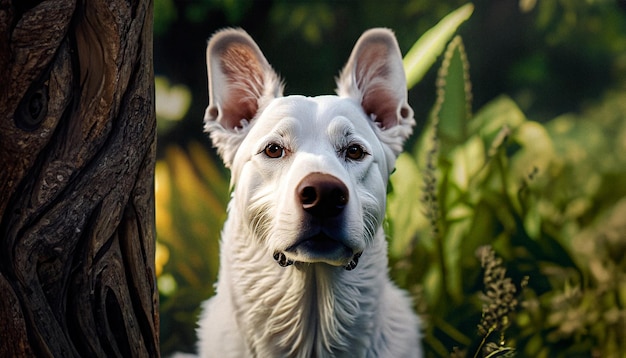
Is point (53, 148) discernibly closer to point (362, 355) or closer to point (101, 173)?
point (101, 173)

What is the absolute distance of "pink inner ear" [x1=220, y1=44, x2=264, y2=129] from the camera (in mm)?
3742

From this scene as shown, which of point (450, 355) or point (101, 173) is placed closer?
point (101, 173)

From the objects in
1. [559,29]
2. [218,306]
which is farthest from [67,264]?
[559,29]

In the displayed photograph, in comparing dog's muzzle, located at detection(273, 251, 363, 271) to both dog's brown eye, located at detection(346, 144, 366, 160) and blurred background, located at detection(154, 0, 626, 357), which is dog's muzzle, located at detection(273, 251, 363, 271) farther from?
blurred background, located at detection(154, 0, 626, 357)

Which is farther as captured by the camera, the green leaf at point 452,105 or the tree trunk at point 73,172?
the green leaf at point 452,105

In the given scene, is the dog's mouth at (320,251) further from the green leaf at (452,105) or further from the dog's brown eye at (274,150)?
the green leaf at (452,105)

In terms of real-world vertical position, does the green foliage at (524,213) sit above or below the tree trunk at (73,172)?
below

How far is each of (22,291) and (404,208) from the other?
241 cm

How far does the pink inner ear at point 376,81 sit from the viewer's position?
12.3ft

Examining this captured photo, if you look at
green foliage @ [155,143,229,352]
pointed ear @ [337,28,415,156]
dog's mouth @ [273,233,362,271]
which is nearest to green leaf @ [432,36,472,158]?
pointed ear @ [337,28,415,156]

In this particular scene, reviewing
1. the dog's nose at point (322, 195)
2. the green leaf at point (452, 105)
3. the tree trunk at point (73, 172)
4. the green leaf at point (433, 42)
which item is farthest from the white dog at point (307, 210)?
the green leaf at point (452, 105)

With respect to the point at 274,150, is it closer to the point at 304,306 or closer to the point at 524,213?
the point at 304,306

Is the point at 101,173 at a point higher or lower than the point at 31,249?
higher

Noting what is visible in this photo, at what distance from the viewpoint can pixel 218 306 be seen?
153 inches
